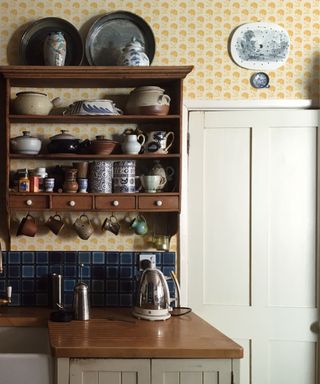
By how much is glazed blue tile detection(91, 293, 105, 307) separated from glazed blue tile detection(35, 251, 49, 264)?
13.4 inches

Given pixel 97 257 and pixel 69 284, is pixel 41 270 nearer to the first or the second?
pixel 69 284

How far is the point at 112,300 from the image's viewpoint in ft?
8.53

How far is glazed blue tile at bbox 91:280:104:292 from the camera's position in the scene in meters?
2.60

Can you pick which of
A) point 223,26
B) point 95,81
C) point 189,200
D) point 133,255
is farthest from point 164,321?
point 223,26

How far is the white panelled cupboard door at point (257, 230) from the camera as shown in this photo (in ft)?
8.45

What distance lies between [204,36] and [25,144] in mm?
1206

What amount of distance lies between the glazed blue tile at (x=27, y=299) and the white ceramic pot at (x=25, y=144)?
32.5 inches

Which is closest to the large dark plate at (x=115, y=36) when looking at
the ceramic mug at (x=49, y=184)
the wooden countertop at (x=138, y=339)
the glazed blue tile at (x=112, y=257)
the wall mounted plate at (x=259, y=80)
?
the wall mounted plate at (x=259, y=80)

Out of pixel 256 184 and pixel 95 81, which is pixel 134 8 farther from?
pixel 256 184

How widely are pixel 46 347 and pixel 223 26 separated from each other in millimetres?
2053

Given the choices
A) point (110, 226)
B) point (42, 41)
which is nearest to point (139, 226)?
point (110, 226)

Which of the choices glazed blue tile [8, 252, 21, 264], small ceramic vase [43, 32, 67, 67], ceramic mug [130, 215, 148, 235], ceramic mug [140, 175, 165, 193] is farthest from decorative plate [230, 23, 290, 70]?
glazed blue tile [8, 252, 21, 264]

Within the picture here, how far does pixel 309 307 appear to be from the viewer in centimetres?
258

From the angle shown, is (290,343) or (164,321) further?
(290,343)
